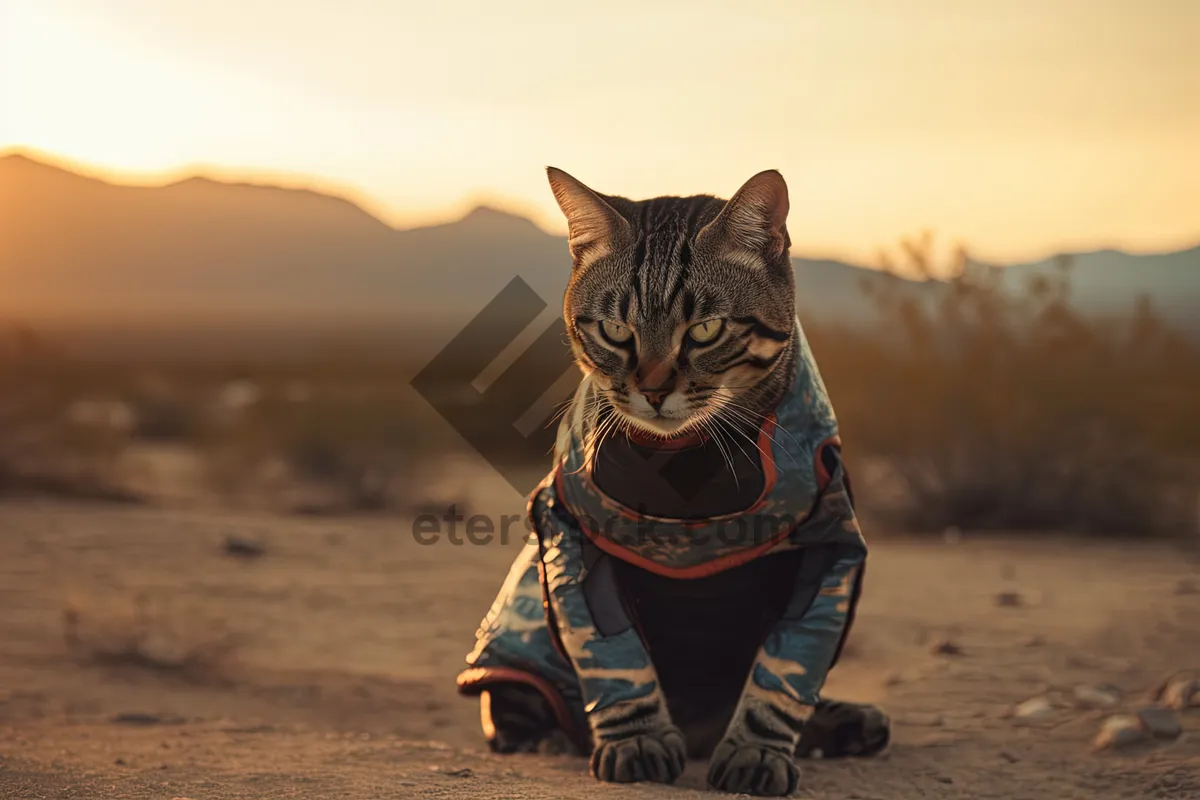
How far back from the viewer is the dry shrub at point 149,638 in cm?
580

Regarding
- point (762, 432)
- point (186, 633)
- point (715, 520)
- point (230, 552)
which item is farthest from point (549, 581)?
point (230, 552)

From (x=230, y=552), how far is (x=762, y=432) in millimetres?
5967

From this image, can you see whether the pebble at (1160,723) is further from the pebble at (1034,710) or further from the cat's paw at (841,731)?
the cat's paw at (841,731)

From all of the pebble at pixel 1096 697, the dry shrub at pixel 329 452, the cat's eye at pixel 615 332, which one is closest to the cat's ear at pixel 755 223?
the cat's eye at pixel 615 332

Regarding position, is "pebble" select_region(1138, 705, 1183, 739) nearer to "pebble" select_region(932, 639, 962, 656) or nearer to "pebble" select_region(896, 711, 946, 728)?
"pebble" select_region(896, 711, 946, 728)

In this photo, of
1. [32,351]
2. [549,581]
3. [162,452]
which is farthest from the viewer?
[162,452]

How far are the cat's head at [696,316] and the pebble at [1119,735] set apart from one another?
6.45ft

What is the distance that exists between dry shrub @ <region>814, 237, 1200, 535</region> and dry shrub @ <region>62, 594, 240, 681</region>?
5218 millimetres

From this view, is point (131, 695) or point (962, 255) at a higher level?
point (962, 255)

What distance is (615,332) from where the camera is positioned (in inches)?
135

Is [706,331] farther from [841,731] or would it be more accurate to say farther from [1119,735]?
[1119,735]

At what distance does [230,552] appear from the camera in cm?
838

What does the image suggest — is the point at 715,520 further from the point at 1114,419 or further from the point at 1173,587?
the point at 1114,419

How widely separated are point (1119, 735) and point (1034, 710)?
1.71 ft
